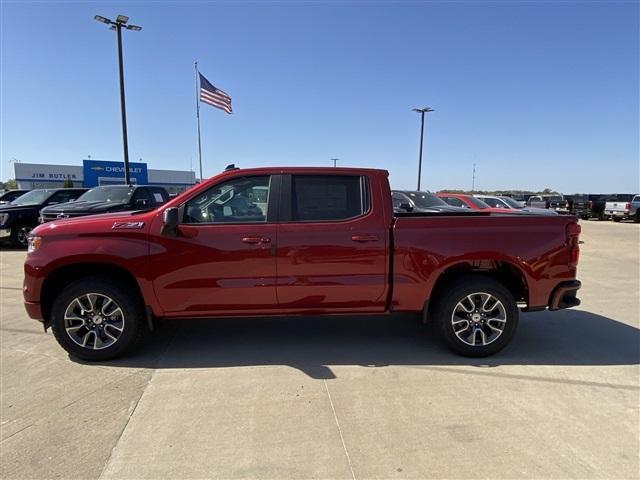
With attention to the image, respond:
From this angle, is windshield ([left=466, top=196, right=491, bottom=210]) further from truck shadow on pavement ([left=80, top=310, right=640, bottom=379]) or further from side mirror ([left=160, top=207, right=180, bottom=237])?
side mirror ([left=160, top=207, right=180, bottom=237])

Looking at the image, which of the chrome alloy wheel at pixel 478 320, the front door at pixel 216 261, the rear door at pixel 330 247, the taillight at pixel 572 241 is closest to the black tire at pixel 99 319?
the front door at pixel 216 261

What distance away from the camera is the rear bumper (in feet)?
14.7

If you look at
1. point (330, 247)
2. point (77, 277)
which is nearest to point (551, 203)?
point (330, 247)

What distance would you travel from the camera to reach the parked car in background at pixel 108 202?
1047 centimetres

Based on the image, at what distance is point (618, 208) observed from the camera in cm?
2938

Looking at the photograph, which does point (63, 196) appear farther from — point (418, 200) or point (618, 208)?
point (618, 208)

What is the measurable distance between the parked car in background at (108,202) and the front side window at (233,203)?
21.7 ft

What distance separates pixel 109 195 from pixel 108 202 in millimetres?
721

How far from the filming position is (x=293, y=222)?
4.29 m

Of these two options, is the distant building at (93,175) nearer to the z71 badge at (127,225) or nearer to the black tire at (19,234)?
the black tire at (19,234)

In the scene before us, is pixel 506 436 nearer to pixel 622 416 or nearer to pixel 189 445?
pixel 622 416

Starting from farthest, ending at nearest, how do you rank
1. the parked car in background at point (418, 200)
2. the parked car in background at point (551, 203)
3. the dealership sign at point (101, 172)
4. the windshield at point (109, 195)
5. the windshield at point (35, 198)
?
the dealership sign at point (101, 172), the parked car in background at point (551, 203), the windshield at point (35, 198), the parked car in background at point (418, 200), the windshield at point (109, 195)

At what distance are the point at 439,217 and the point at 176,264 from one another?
2568 millimetres

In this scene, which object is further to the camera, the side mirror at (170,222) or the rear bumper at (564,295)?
the rear bumper at (564,295)
